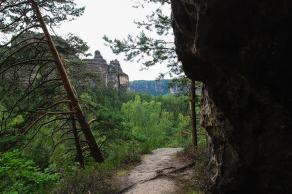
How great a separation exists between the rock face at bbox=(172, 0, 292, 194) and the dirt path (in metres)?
3.14

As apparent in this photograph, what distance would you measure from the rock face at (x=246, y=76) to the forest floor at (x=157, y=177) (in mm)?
3008

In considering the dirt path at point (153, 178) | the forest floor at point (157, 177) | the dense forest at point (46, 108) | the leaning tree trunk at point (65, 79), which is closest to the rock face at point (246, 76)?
the forest floor at point (157, 177)

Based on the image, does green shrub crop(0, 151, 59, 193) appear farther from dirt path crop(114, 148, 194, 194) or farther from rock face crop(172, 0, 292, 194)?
rock face crop(172, 0, 292, 194)

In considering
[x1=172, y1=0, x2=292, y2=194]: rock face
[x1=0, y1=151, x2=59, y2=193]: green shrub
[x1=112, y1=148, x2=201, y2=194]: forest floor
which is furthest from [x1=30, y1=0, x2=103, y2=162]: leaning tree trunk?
[x1=172, y1=0, x2=292, y2=194]: rock face

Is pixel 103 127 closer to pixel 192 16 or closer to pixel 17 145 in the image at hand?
pixel 17 145

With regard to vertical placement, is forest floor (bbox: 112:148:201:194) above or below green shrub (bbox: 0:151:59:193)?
below

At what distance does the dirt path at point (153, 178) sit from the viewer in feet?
34.9

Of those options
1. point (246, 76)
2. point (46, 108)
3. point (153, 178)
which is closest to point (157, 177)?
point (153, 178)

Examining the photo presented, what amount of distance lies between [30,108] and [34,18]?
3.13m

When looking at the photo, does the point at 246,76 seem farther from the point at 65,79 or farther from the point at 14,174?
the point at 65,79

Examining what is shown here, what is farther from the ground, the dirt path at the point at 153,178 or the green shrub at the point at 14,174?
Result: the green shrub at the point at 14,174

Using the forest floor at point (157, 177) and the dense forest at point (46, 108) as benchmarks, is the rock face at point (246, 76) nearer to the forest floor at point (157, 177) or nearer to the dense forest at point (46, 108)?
the forest floor at point (157, 177)

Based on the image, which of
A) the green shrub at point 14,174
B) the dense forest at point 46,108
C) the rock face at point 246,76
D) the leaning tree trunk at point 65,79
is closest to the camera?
the rock face at point 246,76

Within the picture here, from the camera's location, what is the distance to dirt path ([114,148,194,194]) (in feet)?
34.9
